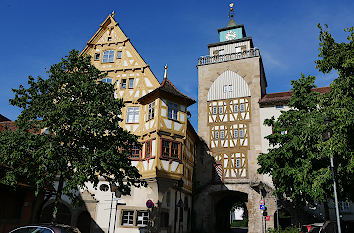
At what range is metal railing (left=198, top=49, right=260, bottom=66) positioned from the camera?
34.1 metres

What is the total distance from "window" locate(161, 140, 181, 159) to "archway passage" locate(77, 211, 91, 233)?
736 centimetres

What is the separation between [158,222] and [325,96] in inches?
508

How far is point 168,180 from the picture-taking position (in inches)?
836

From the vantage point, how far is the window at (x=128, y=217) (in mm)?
21141

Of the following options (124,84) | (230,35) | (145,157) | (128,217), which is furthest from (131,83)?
(230,35)

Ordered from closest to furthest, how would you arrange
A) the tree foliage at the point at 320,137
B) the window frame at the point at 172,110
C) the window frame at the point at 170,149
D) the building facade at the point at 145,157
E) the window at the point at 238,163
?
the tree foliage at the point at 320,137 < the building facade at the point at 145,157 < the window frame at the point at 170,149 < the window frame at the point at 172,110 < the window at the point at 238,163

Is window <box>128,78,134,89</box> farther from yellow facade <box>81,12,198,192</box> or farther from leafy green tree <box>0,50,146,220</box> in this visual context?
leafy green tree <box>0,50,146,220</box>

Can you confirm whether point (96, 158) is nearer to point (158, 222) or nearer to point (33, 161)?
point (33, 161)

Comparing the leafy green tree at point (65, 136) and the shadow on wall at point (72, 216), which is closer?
the leafy green tree at point (65, 136)

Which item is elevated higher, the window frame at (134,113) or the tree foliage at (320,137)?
the window frame at (134,113)

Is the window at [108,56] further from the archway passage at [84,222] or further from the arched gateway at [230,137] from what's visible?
the archway passage at [84,222]

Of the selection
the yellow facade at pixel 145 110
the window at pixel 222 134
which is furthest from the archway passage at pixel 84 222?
the window at pixel 222 134

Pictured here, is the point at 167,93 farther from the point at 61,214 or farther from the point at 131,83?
the point at 61,214

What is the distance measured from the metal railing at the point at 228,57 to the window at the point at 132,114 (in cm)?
1445
